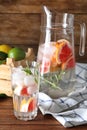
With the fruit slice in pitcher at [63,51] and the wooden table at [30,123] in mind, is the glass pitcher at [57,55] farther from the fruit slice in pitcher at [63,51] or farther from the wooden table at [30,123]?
the wooden table at [30,123]

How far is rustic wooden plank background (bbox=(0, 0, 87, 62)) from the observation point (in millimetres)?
1552

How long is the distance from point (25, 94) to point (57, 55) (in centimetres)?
17

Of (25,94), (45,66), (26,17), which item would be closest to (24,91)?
(25,94)

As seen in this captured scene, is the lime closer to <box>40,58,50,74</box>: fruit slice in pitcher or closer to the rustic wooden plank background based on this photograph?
<box>40,58,50,74</box>: fruit slice in pitcher

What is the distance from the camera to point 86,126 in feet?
2.85

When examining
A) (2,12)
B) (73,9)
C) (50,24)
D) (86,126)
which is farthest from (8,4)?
(86,126)

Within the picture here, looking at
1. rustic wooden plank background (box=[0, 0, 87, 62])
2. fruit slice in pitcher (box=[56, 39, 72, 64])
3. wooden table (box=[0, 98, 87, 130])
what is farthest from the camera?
rustic wooden plank background (box=[0, 0, 87, 62])

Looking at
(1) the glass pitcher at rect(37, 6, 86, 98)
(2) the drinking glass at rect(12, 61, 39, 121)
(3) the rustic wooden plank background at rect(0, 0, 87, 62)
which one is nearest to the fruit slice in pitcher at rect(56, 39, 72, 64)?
(1) the glass pitcher at rect(37, 6, 86, 98)

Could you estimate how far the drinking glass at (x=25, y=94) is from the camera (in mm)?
892

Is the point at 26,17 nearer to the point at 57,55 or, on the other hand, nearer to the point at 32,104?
the point at 57,55

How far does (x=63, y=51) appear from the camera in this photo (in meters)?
1.01

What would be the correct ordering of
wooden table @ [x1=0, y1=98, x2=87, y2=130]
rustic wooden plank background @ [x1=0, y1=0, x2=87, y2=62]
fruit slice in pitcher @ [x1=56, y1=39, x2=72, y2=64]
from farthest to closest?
rustic wooden plank background @ [x1=0, y1=0, x2=87, y2=62] < fruit slice in pitcher @ [x1=56, y1=39, x2=72, y2=64] < wooden table @ [x1=0, y1=98, x2=87, y2=130]

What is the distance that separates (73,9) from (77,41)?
14 centimetres

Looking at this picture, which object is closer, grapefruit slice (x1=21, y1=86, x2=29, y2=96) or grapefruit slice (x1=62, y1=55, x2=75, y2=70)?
grapefruit slice (x1=21, y1=86, x2=29, y2=96)
